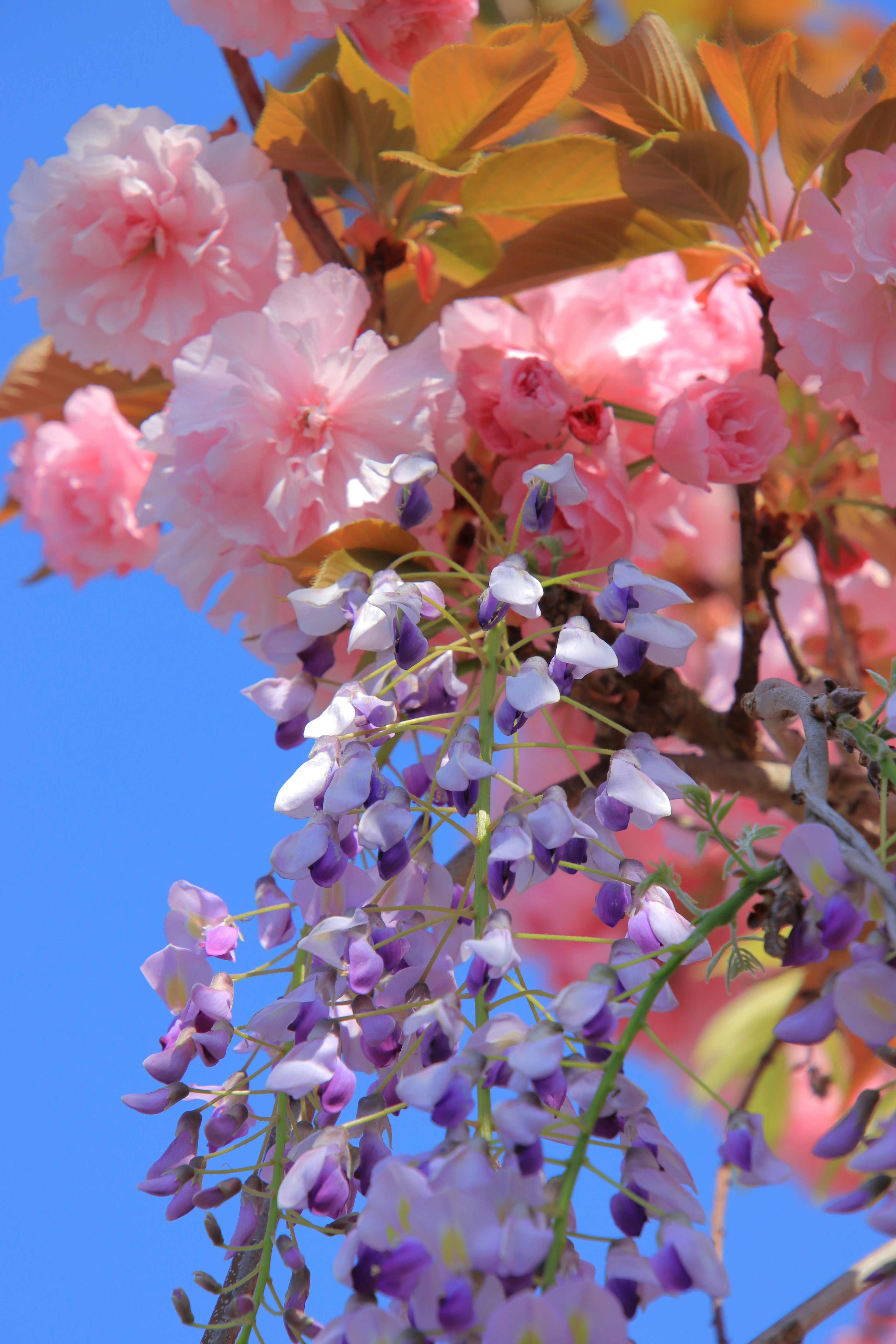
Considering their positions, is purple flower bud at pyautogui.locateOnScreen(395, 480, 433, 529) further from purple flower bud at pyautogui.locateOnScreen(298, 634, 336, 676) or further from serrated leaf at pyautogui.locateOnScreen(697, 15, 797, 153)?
serrated leaf at pyautogui.locateOnScreen(697, 15, 797, 153)

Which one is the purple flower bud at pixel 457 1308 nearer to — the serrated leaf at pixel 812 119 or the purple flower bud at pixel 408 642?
the purple flower bud at pixel 408 642

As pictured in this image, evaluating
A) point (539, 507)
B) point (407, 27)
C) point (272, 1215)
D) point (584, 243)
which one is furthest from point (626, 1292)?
point (407, 27)

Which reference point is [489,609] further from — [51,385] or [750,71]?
[51,385]

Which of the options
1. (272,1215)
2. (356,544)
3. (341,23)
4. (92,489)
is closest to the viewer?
(272,1215)

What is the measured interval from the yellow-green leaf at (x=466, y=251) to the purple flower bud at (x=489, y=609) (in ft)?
0.89

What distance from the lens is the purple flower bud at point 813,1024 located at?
0.23 m

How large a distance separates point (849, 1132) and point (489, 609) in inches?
6.2

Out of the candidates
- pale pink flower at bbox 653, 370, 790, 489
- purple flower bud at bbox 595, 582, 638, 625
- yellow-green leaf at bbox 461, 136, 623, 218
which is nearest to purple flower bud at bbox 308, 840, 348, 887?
purple flower bud at bbox 595, 582, 638, 625

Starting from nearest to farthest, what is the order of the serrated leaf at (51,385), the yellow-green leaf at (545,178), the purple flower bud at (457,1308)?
the purple flower bud at (457,1308)
the yellow-green leaf at (545,178)
the serrated leaf at (51,385)

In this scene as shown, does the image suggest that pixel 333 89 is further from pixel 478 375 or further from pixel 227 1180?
pixel 227 1180

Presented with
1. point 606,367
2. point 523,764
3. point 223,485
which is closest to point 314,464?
point 223,485

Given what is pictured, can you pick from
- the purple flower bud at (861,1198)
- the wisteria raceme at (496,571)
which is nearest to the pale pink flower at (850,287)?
the wisteria raceme at (496,571)

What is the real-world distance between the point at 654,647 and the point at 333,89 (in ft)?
1.17

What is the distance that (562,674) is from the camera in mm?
309
